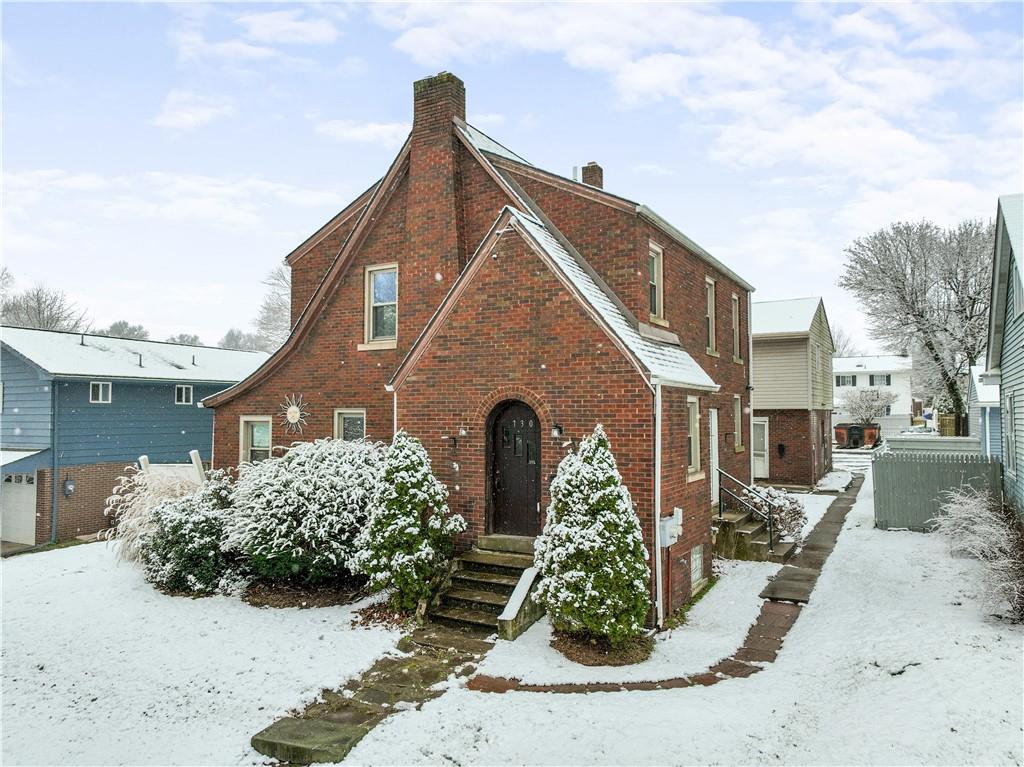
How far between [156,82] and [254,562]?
335 inches

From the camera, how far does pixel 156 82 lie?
1072 centimetres

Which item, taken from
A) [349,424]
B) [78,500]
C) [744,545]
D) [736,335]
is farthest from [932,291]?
[78,500]

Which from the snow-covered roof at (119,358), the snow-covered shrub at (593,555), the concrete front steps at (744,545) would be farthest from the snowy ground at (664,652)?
the snow-covered roof at (119,358)

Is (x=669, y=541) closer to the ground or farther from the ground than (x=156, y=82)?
closer to the ground

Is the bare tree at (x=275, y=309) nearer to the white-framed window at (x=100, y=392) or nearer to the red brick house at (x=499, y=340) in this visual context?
the white-framed window at (x=100, y=392)

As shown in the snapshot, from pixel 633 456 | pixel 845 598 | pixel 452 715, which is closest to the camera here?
pixel 452 715

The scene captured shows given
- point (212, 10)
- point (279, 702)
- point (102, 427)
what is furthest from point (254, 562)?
point (102, 427)

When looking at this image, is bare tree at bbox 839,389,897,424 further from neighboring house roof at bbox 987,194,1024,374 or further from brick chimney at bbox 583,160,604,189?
brick chimney at bbox 583,160,604,189

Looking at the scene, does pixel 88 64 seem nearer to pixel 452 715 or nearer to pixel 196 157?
pixel 196 157

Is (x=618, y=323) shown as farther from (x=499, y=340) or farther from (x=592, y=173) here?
(x=592, y=173)

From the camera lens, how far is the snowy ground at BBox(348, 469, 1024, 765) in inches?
213

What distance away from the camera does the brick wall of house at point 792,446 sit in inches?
931

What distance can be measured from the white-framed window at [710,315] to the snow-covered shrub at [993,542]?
602 centimetres

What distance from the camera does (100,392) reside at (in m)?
20.5
